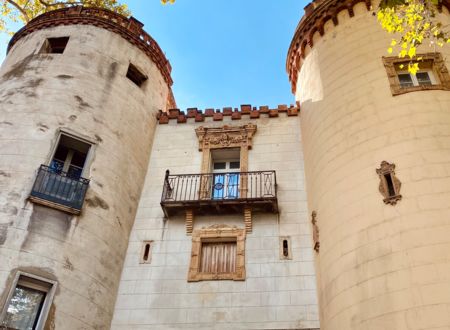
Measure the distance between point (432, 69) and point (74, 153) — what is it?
1041cm

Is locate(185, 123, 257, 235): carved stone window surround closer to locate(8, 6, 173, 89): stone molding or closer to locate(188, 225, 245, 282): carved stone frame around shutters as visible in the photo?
locate(188, 225, 245, 282): carved stone frame around shutters

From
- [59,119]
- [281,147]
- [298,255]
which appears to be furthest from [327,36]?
[59,119]

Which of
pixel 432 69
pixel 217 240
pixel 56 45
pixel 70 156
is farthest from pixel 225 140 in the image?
pixel 56 45

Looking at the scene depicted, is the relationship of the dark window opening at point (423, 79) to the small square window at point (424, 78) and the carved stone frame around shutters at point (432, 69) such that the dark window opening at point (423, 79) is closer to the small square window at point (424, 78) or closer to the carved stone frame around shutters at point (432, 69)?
the small square window at point (424, 78)

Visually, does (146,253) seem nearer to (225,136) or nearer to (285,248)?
(285,248)

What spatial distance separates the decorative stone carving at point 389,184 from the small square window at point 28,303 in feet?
25.4

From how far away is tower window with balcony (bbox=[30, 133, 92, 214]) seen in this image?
11.4m

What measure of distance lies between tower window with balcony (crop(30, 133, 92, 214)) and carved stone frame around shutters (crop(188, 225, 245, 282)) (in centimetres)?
327

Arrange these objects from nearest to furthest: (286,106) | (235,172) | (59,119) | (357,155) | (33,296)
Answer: (33,296)
(357,155)
(59,119)
(235,172)
(286,106)

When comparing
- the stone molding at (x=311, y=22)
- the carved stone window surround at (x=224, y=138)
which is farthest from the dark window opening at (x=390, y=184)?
the stone molding at (x=311, y=22)

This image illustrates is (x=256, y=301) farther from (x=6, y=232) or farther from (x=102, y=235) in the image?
(x=6, y=232)

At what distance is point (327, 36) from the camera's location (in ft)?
49.3

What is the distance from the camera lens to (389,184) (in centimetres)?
1038

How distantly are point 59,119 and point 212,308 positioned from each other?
6.73 m
